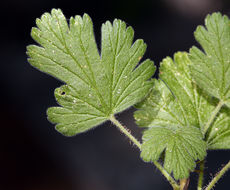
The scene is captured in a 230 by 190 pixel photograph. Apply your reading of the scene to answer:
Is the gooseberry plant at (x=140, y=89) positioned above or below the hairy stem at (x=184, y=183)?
above

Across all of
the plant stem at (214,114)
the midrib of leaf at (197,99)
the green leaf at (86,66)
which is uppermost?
the green leaf at (86,66)

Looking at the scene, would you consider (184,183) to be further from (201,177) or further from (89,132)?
(89,132)

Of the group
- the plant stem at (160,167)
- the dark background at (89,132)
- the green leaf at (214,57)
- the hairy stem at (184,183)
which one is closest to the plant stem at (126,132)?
the plant stem at (160,167)

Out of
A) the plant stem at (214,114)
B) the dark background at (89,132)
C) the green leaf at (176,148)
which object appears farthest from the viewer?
the dark background at (89,132)

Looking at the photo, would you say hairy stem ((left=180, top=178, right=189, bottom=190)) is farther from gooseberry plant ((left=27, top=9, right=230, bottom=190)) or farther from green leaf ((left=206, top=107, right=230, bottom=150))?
green leaf ((left=206, top=107, right=230, bottom=150))

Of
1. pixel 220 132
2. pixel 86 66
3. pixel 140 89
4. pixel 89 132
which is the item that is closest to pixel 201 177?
pixel 220 132

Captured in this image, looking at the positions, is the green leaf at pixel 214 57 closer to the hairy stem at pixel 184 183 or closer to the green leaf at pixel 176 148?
the green leaf at pixel 176 148

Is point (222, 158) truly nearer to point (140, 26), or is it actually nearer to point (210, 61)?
point (140, 26)
